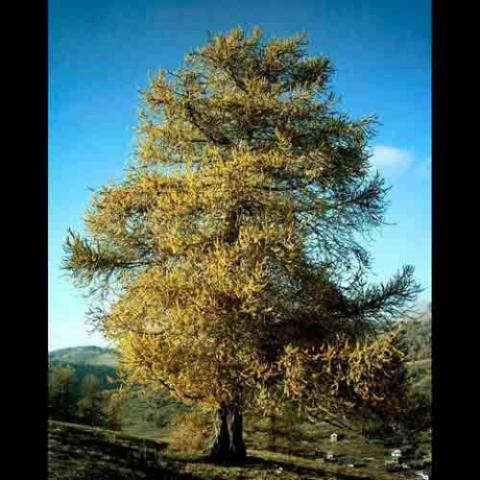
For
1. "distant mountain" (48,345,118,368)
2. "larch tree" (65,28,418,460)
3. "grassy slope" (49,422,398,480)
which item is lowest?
"grassy slope" (49,422,398,480)

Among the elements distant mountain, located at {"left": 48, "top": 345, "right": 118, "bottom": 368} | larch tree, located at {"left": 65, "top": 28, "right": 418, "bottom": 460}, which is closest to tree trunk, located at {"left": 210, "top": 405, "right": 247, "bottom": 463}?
larch tree, located at {"left": 65, "top": 28, "right": 418, "bottom": 460}

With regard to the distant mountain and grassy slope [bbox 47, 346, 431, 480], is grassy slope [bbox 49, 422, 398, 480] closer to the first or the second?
grassy slope [bbox 47, 346, 431, 480]

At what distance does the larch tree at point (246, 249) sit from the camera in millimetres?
3322

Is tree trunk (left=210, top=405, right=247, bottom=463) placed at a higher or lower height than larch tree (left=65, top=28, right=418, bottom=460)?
lower

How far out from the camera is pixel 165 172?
3.52m

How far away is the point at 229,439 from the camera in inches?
134

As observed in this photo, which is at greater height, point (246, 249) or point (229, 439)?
point (246, 249)

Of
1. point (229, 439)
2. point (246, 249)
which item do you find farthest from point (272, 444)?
point (246, 249)

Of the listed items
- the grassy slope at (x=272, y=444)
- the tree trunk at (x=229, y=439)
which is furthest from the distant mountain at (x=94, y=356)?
the tree trunk at (x=229, y=439)

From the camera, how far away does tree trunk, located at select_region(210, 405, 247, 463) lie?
3.39 metres

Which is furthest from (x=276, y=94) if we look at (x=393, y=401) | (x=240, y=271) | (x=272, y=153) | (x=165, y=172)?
(x=393, y=401)

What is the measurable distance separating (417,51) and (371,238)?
1.03 metres

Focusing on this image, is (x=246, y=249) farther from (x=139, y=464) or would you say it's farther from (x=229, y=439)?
(x=139, y=464)

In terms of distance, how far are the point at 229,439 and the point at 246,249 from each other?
99cm
